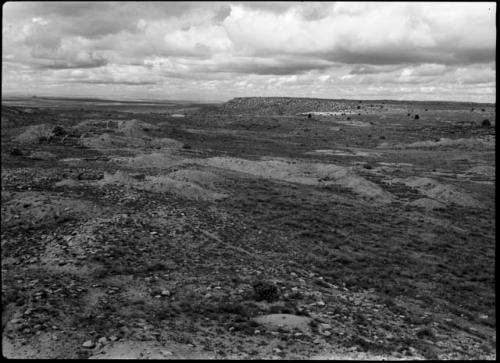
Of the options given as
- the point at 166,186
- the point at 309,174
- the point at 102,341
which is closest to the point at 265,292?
the point at 102,341

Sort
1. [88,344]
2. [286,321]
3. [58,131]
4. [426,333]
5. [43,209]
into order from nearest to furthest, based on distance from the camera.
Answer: [88,344], [286,321], [426,333], [43,209], [58,131]

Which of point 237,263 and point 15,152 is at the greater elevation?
point 15,152

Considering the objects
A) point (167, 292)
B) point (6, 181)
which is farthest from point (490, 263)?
point (6, 181)

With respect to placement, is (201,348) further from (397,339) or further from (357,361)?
(397,339)

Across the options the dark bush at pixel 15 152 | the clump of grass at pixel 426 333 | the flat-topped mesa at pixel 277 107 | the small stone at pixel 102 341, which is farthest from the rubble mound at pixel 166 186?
the flat-topped mesa at pixel 277 107

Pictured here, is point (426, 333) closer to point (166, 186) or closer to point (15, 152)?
point (166, 186)

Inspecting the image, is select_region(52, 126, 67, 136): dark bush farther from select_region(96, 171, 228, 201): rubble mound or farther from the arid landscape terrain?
select_region(96, 171, 228, 201): rubble mound

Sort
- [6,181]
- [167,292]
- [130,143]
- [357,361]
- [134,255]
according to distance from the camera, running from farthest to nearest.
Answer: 1. [130,143]
2. [6,181]
3. [134,255]
4. [167,292]
5. [357,361]

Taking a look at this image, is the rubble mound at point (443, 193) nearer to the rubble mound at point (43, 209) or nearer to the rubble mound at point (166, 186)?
the rubble mound at point (166, 186)

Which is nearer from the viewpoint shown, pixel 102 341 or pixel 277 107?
pixel 102 341
